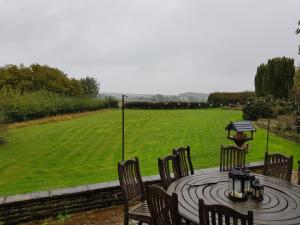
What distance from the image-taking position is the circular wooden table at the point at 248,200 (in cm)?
236

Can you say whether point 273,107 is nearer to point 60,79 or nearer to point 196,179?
point 196,179

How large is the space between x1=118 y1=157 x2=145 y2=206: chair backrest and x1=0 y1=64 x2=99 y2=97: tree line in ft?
77.4

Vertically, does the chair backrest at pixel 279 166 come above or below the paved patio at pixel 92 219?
above

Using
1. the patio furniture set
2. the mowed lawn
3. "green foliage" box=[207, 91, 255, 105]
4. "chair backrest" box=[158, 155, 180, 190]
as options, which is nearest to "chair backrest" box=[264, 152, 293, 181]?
the patio furniture set

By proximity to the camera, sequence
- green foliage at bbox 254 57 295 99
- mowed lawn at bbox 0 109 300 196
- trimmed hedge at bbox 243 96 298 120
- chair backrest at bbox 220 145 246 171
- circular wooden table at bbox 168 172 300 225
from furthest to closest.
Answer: green foliage at bbox 254 57 295 99 < trimmed hedge at bbox 243 96 298 120 < mowed lawn at bbox 0 109 300 196 < chair backrest at bbox 220 145 246 171 < circular wooden table at bbox 168 172 300 225

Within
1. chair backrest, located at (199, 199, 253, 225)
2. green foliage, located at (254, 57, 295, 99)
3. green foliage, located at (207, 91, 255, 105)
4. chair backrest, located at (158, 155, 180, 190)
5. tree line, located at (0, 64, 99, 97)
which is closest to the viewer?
chair backrest, located at (199, 199, 253, 225)

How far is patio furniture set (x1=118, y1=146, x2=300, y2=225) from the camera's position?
2.13 m

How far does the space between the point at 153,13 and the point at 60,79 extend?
19947mm

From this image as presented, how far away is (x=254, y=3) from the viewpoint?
424 inches

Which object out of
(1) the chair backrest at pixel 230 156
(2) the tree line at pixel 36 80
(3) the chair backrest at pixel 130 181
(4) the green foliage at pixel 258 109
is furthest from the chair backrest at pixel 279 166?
(2) the tree line at pixel 36 80

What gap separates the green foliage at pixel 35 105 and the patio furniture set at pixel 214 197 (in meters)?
10.2

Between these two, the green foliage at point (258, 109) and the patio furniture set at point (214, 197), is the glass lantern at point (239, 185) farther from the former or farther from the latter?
the green foliage at point (258, 109)

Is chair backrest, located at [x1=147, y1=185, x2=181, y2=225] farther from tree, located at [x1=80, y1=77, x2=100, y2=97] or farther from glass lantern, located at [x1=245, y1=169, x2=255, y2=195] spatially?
tree, located at [x1=80, y1=77, x2=100, y2=97]

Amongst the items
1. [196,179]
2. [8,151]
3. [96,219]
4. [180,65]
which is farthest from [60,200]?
[180,65]
